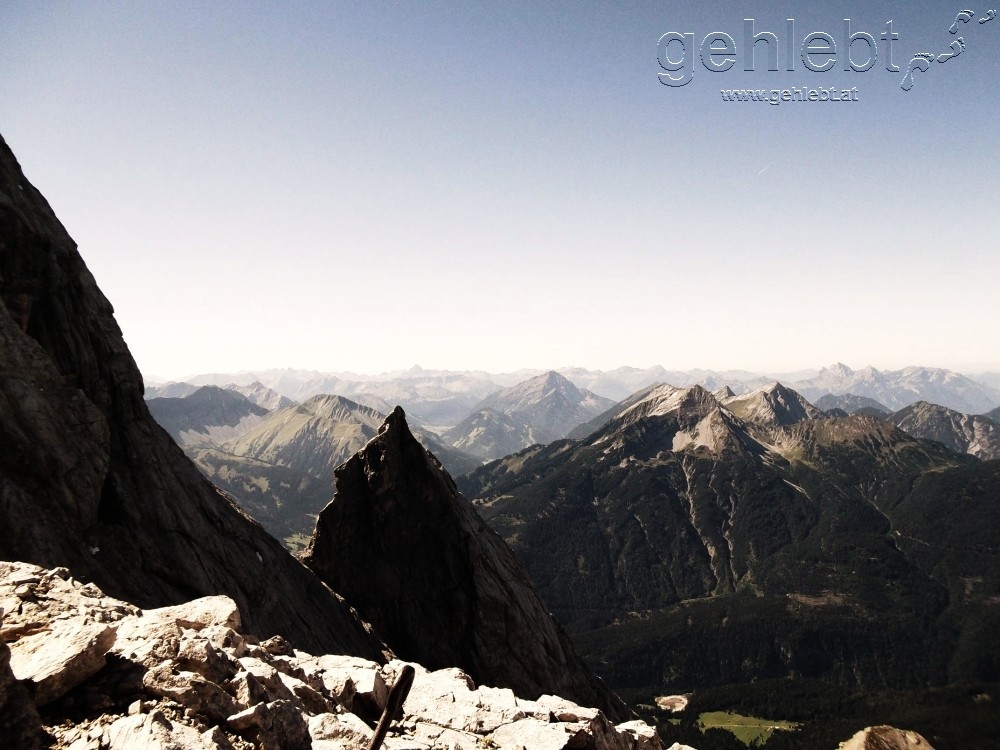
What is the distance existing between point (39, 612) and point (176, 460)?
98.3 ft

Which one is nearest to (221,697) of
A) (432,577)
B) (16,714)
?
(16,714)

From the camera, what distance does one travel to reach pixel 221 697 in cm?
1573

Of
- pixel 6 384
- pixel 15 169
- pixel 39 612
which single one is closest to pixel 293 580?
pixel 6 384

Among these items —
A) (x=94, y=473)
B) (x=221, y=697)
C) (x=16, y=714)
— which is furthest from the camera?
(x=94, y=473)

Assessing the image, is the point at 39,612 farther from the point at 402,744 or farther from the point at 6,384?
the point at 6,384

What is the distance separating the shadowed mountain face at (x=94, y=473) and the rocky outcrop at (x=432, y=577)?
593 centimetres

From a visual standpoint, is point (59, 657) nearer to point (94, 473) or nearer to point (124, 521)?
point (94, 473)

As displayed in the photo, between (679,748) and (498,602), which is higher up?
(679,748)

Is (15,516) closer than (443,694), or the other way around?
(443,694)

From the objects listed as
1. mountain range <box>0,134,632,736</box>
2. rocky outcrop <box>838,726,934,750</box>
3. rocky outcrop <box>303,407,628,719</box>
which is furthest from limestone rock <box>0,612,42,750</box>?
rocky outcrop <box>303,407,628,719</box>

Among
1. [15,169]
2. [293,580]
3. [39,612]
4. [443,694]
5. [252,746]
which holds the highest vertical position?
[15,169]

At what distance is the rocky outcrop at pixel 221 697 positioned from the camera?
13.9m

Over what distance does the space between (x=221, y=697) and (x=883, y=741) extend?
3577cm

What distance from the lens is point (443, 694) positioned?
2561 centimetres
